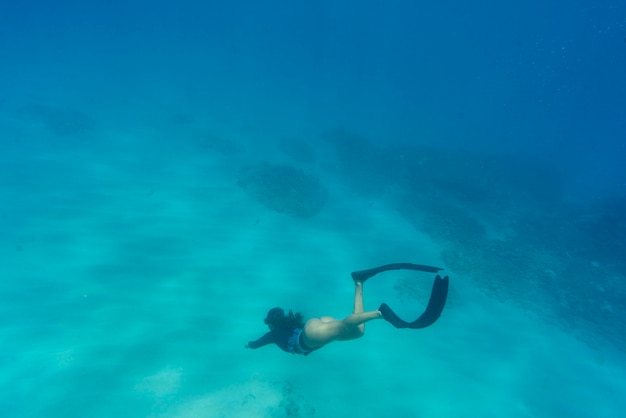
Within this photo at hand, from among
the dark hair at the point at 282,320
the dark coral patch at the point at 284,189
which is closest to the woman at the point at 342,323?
the dark hair at the point at 282,320

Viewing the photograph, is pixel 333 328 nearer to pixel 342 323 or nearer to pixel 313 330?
pixel 342 323

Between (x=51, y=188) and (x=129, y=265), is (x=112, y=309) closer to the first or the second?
(x=129, y=265)

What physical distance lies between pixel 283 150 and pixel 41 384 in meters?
19.1

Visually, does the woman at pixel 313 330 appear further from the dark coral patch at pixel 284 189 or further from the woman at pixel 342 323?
the dark coral patch at pixel 284 189

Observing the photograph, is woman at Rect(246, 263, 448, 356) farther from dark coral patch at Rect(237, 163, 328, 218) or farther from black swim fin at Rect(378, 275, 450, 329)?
dark coral patch at Rect(237, 163, 328, 218)

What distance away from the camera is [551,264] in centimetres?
1520

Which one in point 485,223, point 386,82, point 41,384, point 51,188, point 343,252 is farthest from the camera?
point 386,82

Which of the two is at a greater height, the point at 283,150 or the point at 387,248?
the point at 283,150

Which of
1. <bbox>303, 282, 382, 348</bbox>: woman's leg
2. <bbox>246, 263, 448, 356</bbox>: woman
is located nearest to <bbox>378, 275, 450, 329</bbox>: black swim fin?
<bbox>246, 263, 448, 356</bbox>: woman

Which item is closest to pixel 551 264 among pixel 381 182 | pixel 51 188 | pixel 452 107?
pixel 381 182

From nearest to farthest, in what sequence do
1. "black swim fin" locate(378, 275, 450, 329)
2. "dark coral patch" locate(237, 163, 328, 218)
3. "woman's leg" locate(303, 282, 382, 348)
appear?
1. "black swim fin" locate(378, 275, 450, 329)
2. "woman's leg" locate(303, 282, 382, 348)
3. "dark coral patch" locate(237, 163, 328, 218)

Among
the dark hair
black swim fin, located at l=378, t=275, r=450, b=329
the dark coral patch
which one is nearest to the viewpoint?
black swim fin, located at l=378, t=275, r=450, b=329

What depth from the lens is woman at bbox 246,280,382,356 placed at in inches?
191

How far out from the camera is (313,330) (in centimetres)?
512
